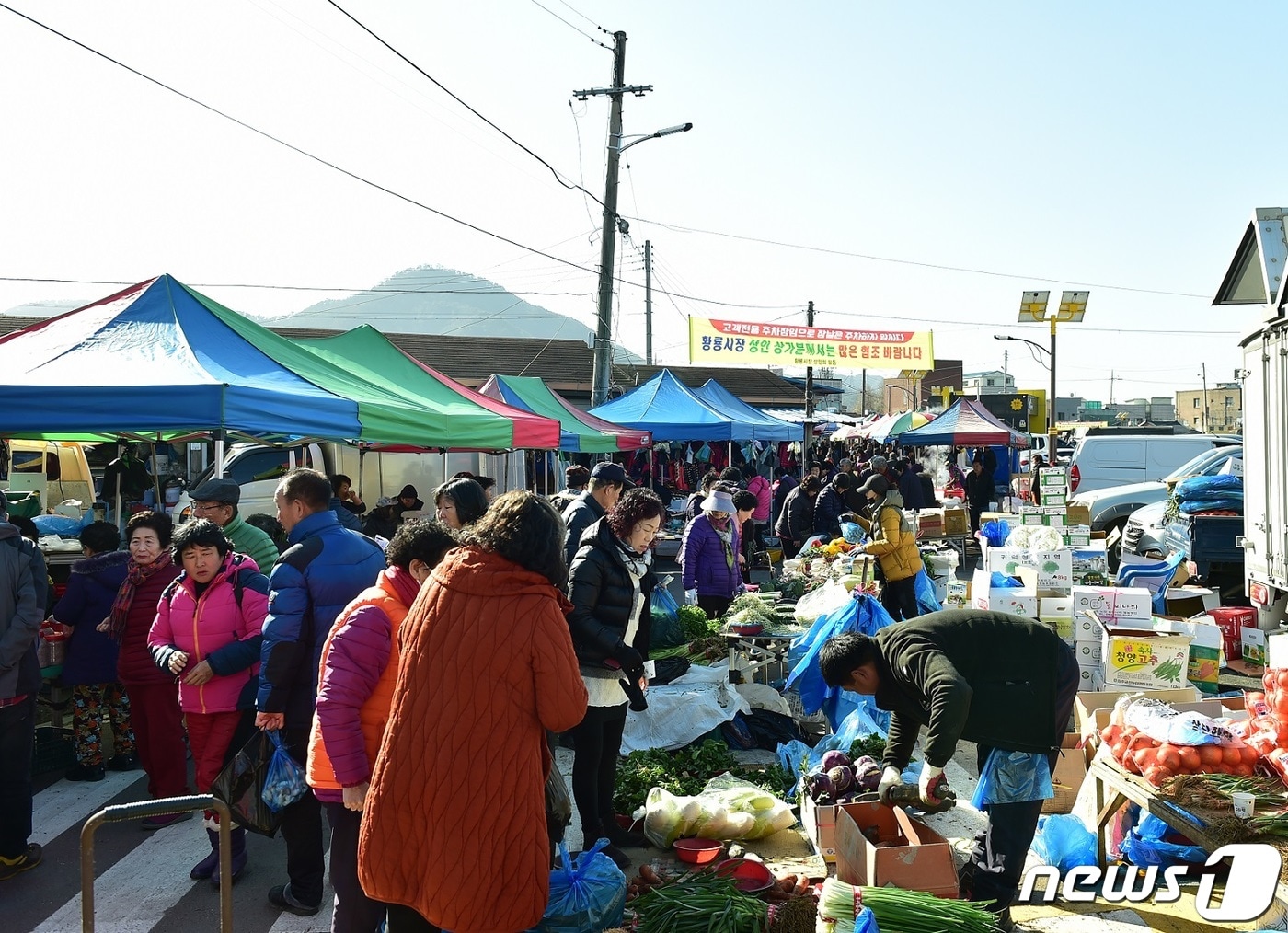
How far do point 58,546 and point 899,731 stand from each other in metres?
7.75

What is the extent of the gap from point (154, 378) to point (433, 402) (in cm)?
339

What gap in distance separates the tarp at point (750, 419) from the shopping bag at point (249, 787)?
539 inches

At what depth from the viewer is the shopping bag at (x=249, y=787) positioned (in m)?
3.92

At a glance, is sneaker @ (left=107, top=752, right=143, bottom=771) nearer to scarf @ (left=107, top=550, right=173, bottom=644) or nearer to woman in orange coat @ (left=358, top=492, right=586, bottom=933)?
scarf @ (left=107, top=550, right=173, bottom=644)

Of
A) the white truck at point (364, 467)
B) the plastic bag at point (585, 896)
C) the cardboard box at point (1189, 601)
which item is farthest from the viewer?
the white truck at point (364, 467)

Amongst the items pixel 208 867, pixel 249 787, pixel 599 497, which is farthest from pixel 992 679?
pixel 208 867

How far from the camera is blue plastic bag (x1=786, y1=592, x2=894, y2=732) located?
618 centimetres

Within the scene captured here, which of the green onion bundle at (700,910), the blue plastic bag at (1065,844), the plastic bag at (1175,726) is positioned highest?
the plastic bag at (1175,726)

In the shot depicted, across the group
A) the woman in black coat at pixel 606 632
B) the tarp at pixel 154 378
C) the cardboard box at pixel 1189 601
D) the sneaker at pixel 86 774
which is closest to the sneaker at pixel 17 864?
the sneaker at pixel 86 774

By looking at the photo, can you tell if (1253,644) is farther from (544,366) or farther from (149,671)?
(544,366)

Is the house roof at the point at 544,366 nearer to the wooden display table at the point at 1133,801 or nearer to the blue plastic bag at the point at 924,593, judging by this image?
the blue plastic bag at the point at 924,593

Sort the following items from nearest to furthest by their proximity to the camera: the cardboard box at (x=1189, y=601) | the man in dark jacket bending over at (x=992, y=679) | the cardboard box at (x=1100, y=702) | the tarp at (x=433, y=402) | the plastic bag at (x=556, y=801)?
1. the plastic bag at (x=556, y=801)
2. the man in dark jacket bending over at (x=992, y=679)
3. the cardboard box at (x=1100, y=702)
4. the tarp at (x=433, y=402)
5. the cardboard box at (x=1189, y=601)

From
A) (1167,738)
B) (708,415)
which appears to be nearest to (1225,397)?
(708,415)

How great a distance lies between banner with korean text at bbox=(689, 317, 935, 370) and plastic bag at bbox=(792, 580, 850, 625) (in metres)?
16.4
